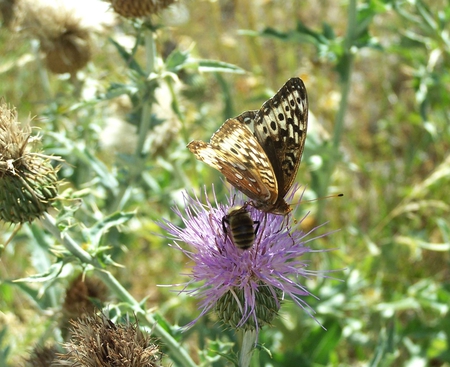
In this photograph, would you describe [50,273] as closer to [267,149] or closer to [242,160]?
[242,160]

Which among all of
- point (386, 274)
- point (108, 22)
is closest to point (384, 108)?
point (386, 274)

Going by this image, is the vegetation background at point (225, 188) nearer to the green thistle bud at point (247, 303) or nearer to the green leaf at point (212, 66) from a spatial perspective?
the green leaf at point (212, 66)

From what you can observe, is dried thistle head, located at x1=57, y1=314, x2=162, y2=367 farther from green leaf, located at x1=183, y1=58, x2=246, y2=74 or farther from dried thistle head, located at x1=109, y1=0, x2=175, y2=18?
dried thistle head, located at x1=109, y1=0, x2=175, y2=18

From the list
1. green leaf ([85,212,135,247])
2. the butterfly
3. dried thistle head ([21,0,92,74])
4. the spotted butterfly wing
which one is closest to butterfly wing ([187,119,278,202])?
the butterfly

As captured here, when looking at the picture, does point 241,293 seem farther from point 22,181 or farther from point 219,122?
point 219,122

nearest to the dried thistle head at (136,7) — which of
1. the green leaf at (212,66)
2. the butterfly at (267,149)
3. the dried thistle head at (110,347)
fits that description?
the green leaf at (212,66)

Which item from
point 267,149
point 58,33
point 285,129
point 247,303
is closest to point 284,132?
point 285,129
